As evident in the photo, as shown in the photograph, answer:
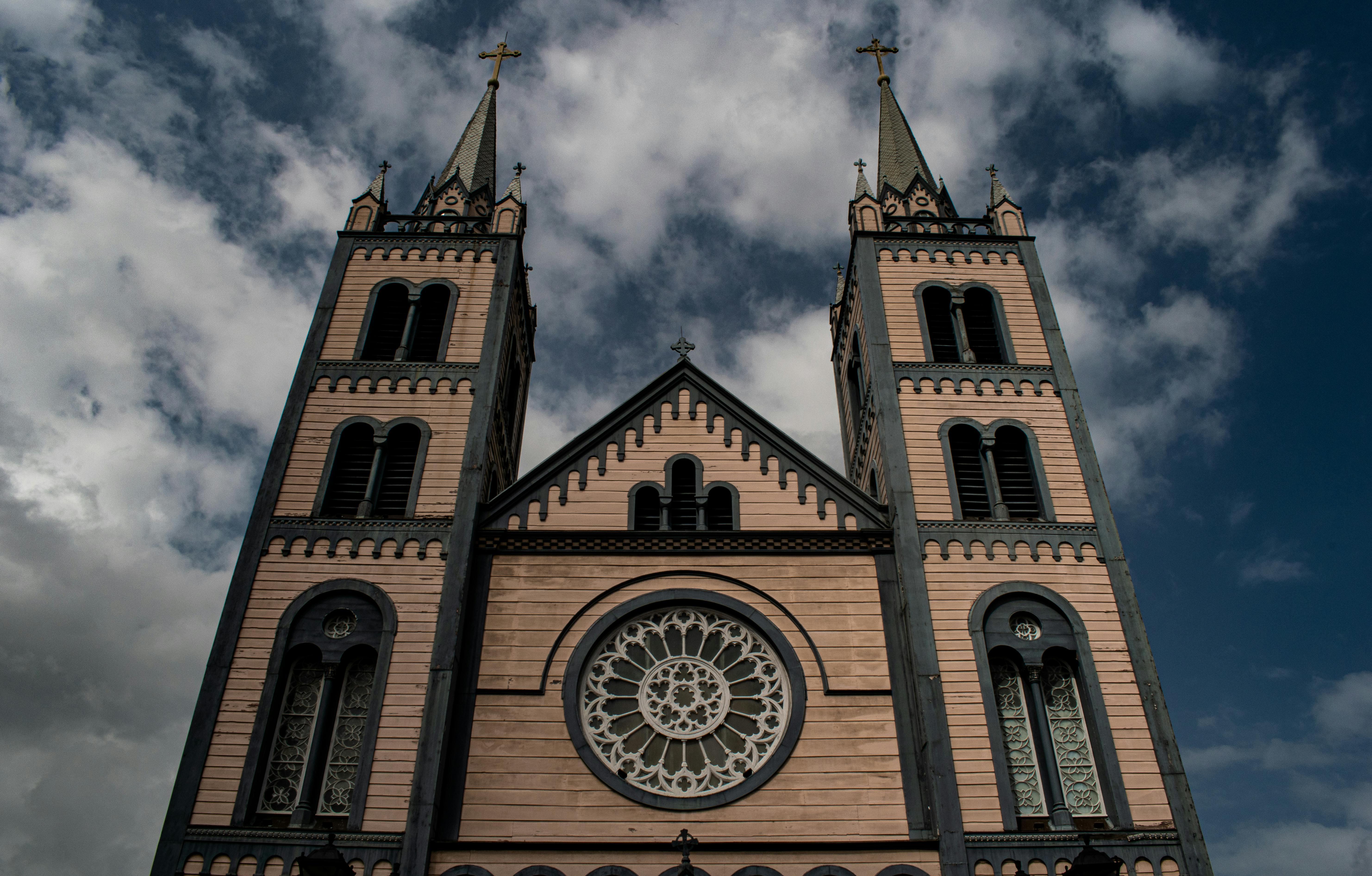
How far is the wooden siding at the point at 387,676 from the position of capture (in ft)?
48.6

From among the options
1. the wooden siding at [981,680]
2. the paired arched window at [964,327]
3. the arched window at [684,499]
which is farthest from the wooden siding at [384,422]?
the paired arched window at [964,327]

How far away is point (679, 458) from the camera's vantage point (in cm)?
1916

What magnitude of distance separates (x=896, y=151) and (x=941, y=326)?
26.9 ft

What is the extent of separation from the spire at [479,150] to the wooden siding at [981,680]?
16419 mm

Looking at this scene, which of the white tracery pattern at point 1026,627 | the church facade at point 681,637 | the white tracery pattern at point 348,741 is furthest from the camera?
the white tracery pattern at point 1026,627

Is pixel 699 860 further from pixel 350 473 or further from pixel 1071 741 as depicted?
pixel 350 473

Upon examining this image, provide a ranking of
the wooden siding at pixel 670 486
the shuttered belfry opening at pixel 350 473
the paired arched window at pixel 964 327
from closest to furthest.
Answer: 1. the wooden siding at pixel 670 486
2. the shuttered belfry opening at pixel 350 473
3. the paired arched window at pixel 964 327

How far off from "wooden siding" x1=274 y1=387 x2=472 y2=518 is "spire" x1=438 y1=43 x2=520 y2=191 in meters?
8.53

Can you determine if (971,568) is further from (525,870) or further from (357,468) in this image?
(357,468)

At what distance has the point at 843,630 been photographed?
16.8 metres

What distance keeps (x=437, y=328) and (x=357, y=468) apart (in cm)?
396

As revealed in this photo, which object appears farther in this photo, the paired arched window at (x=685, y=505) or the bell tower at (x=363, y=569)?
the paired arched window at (x=685, y=505)

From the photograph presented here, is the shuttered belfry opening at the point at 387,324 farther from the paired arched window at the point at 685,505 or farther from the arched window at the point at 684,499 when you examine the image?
the arched window at the point at 684,499

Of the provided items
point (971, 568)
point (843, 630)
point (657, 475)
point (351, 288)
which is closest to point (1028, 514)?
point (971, 568)
